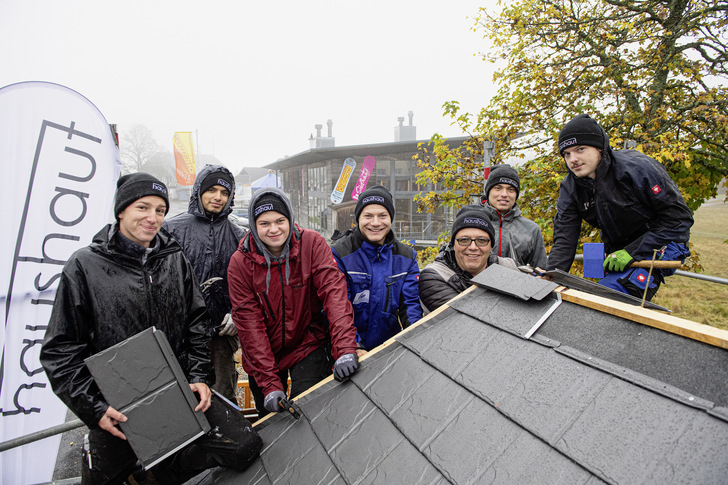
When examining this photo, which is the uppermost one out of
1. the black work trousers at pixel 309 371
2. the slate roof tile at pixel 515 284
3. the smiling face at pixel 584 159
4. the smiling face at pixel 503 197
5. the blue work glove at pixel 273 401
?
the smiling face at pixel 584 159

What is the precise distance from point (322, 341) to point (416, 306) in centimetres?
77

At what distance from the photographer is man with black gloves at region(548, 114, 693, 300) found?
7.25 feet

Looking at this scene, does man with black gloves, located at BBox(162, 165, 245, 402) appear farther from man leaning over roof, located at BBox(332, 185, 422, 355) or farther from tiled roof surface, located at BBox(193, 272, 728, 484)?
tiled roof surface, located at BBox(193, 272, 728, 484)

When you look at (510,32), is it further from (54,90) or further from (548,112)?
(54,90)

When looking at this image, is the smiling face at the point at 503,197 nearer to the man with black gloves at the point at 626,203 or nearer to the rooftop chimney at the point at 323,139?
the man with black gloves at the point at 626,203

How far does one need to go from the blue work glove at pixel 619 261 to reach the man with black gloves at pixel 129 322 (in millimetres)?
2322

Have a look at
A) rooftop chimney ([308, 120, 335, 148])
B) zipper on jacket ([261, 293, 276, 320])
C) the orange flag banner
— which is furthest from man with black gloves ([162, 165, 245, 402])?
rooftop chimney ([308, 120, 335, 148])

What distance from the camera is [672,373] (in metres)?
1.08

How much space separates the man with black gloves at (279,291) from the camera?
2344mm

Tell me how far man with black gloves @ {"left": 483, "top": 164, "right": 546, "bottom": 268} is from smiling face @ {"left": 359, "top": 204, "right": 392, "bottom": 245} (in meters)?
1.10

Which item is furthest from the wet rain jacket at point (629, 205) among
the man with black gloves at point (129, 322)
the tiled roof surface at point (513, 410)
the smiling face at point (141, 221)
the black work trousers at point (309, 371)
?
the smiling face at point (141, 221)

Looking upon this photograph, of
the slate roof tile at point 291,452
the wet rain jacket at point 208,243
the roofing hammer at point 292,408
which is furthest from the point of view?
the wet rain jacket at point 208,243

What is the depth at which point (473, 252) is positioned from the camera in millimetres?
2436

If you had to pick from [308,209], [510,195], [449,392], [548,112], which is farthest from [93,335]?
[308,209]
